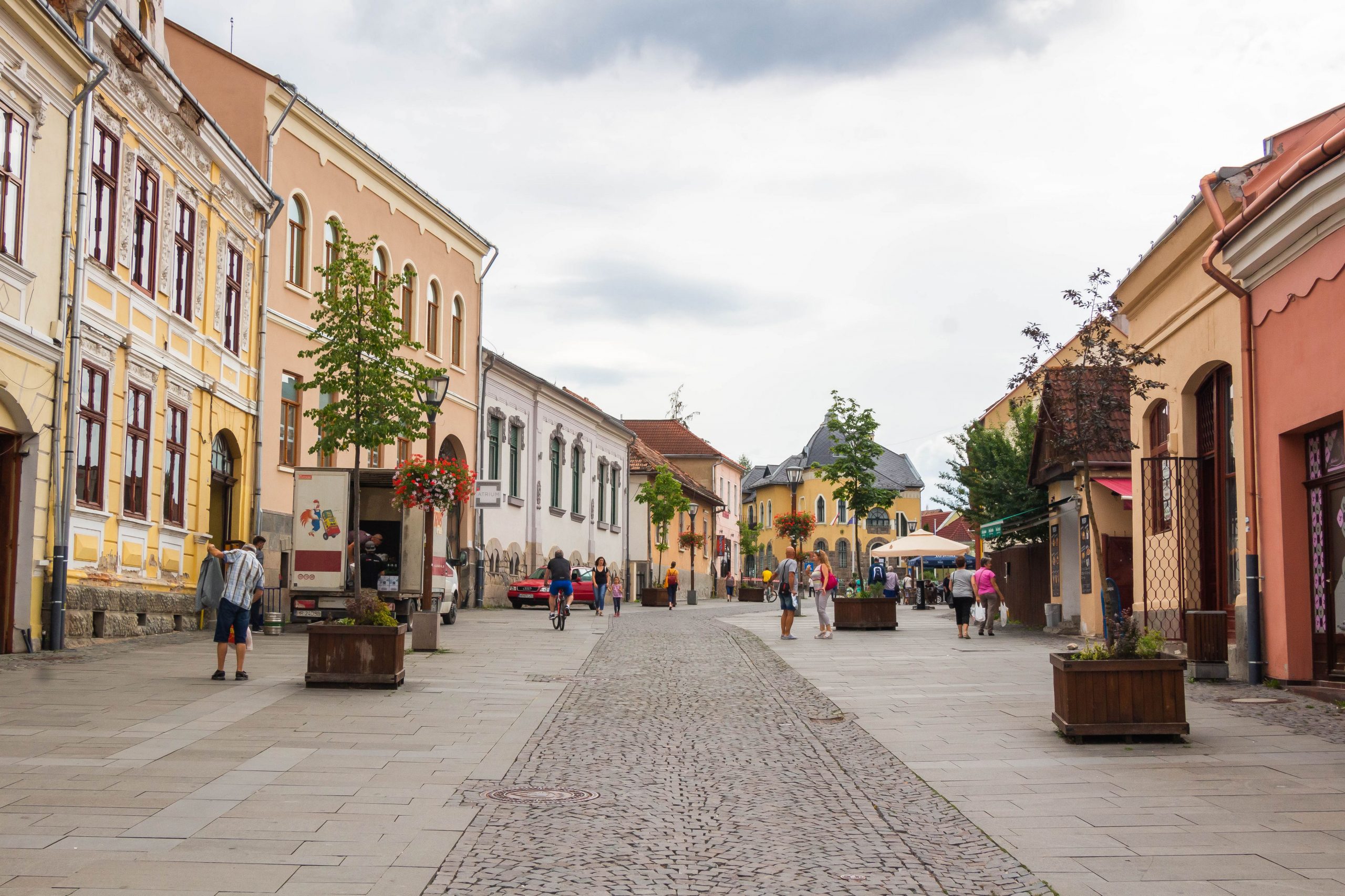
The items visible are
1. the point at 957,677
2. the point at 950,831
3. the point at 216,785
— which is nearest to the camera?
the point at 950,831

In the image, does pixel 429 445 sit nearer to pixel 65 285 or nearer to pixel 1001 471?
pixel 65 285

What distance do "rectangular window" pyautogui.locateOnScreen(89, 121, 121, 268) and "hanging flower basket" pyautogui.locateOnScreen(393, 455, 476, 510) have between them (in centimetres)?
525

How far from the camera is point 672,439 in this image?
80875 mm

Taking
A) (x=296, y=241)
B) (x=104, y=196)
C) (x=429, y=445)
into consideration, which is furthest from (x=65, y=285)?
(x=296, y=241)

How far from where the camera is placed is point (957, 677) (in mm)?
16422

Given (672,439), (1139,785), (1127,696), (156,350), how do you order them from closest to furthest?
1. (1139,785)
2. (1127,696)
3. (156,350)
4. (672,439)

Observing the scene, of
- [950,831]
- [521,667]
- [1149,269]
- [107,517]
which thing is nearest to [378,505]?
[107,517]

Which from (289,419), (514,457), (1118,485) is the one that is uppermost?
(514,457)

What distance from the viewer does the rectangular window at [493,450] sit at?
40.6 m

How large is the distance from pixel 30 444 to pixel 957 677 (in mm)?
11306

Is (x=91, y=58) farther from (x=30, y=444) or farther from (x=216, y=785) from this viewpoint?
(x=216, y=785)

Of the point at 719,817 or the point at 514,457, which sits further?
the point at 514,457

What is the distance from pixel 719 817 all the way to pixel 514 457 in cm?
3542

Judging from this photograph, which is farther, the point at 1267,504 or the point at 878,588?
the point at 878,588
